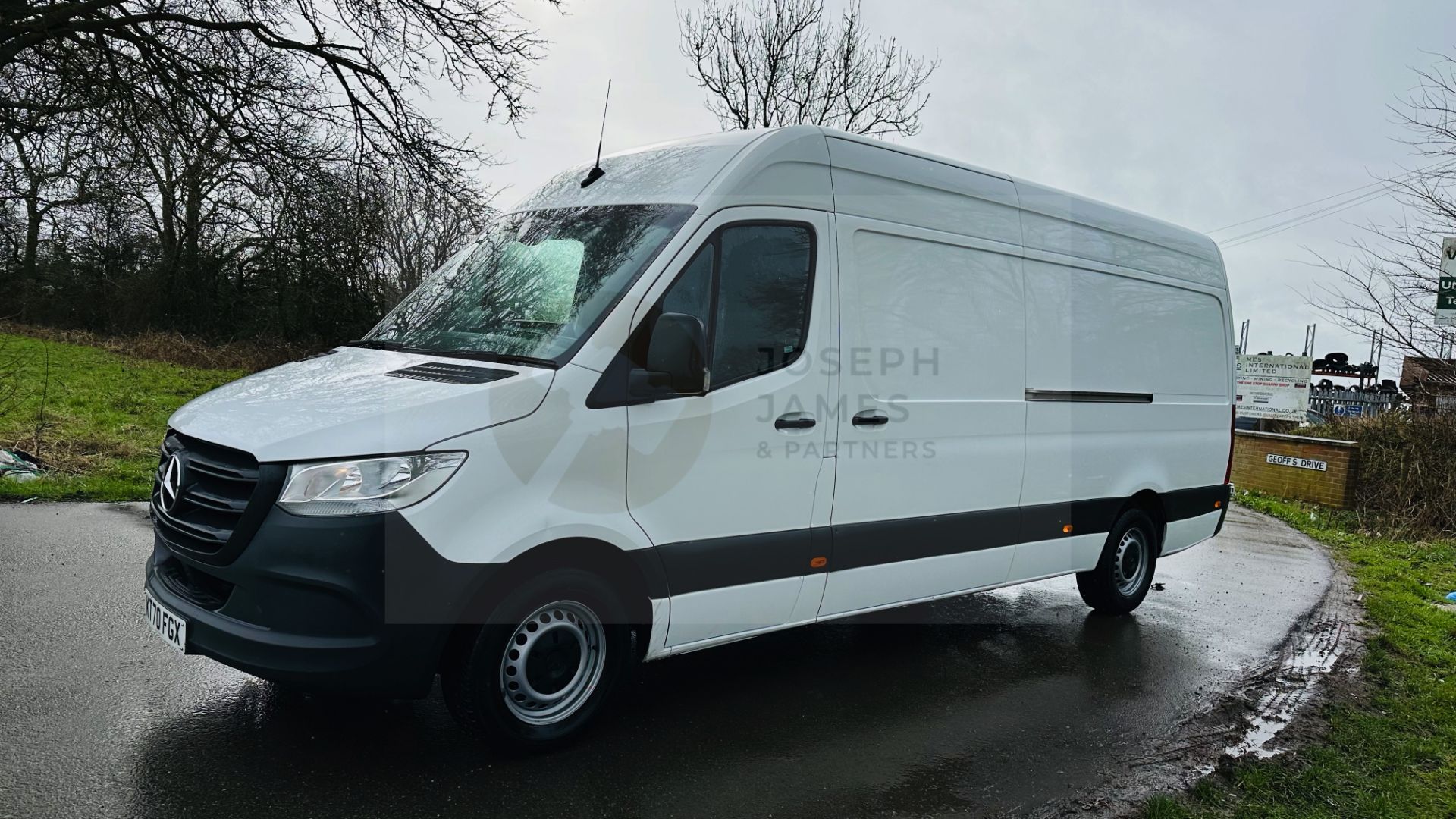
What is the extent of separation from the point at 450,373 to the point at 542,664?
1.20 meters

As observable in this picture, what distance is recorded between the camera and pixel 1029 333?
598 cm

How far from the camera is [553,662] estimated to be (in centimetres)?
392

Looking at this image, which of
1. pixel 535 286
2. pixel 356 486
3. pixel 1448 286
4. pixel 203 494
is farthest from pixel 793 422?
pixel 1448 286

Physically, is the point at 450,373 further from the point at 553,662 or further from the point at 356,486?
the point at 553,662

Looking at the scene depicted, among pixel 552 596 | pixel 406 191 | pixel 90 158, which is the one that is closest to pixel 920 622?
pixel 552 596

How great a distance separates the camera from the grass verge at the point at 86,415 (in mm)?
8992

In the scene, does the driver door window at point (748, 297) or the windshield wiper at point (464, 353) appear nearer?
the windshield wiper at point (464, 353)

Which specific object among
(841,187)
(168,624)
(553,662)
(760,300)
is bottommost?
(553,662)

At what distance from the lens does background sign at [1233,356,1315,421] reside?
738 inches

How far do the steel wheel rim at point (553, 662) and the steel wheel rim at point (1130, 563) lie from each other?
4339 mm

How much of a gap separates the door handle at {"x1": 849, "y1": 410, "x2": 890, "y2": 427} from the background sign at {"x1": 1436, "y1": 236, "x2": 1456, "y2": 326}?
23.3 feet

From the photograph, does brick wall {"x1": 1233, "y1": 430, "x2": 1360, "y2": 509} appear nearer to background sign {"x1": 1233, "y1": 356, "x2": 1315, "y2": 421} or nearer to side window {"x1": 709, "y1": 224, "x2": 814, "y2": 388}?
background sign {"x1": 1233, "y1": 356, "x2": 1315, "y2": 421}

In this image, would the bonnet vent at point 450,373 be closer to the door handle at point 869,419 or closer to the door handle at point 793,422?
the door handle at point 793,422

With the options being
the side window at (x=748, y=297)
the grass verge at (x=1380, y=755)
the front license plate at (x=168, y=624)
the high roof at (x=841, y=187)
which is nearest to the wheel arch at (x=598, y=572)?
the side window at (x=748, y=297)
